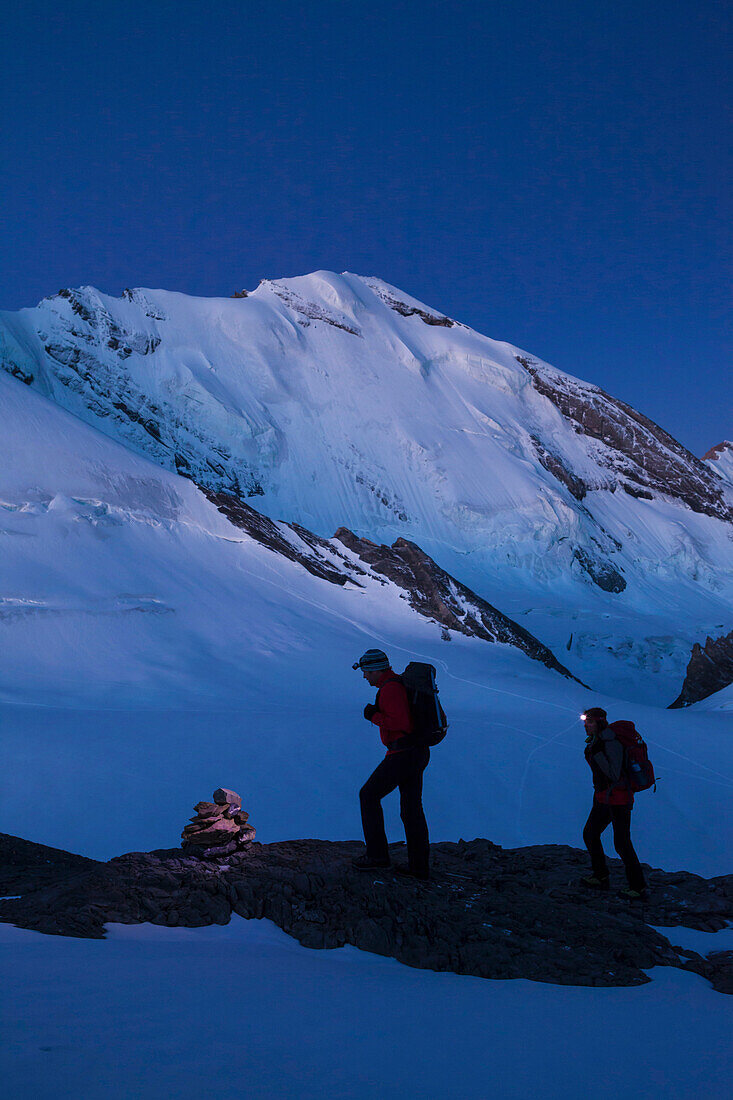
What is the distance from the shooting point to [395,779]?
5.49 meters

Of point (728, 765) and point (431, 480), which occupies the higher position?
point (431, 480)

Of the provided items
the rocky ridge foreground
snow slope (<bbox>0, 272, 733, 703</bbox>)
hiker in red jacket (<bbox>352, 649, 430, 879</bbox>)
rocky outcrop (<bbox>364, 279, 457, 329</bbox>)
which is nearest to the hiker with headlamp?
the rocky ridge foreground

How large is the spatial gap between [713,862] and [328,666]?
37.6 ft

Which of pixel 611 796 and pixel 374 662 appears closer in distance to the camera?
pixel 374 662

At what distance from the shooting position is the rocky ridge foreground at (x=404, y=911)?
4.46 m

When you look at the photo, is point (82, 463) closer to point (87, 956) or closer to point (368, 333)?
point (87, 956)

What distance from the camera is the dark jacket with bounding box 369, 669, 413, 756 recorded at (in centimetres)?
546

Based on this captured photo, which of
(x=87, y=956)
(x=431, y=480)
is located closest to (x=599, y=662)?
(x=431, y=480)

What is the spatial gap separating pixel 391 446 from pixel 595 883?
2052 inches

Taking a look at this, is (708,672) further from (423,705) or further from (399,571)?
(423,705)

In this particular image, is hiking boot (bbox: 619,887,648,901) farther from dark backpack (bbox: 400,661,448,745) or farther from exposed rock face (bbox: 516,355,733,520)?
exposed rock face (bbox: 516,355,733,520)

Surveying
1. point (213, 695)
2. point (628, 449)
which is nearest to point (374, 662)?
point (213, 695)

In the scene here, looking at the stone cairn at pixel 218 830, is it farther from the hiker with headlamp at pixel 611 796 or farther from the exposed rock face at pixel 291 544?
the exposed rock face at pixel 291 544

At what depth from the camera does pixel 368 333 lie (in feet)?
216
